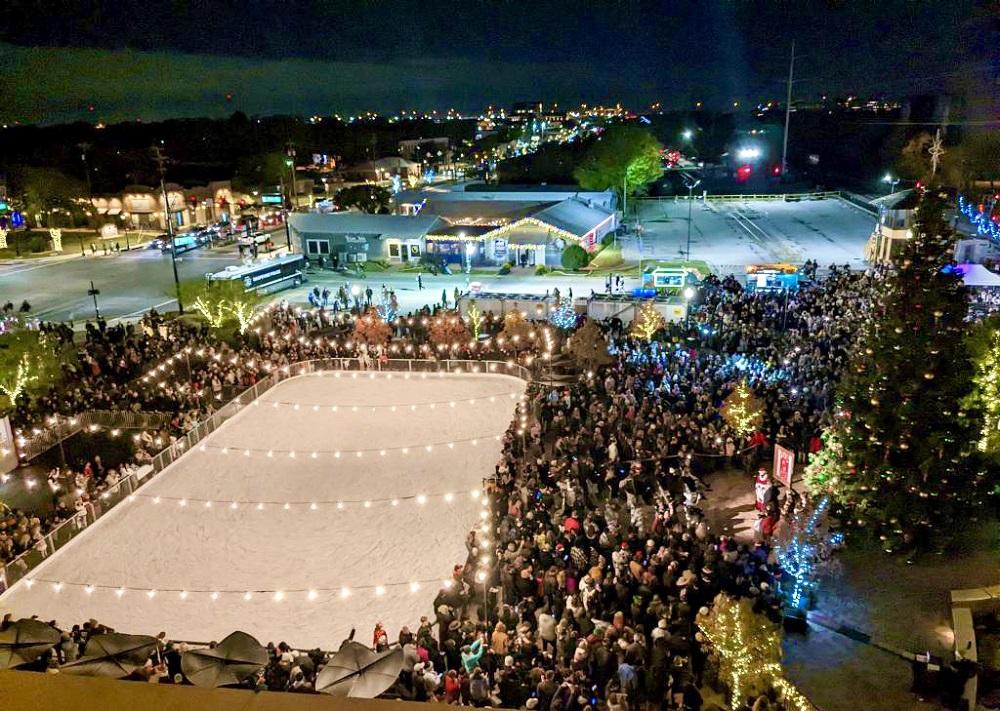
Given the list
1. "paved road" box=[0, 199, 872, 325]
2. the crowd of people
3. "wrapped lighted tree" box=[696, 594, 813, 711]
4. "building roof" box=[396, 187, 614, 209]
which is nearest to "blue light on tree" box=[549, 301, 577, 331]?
the crowd of people

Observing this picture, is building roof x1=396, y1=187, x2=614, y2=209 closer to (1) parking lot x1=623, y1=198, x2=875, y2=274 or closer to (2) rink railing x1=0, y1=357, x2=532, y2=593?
(1) parking lot x1=623, y1=198, x2=875, y2=274

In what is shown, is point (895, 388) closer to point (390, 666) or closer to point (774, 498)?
point (774, 498)

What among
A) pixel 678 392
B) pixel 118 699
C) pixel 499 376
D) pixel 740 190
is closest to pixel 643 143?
pixel 740 190

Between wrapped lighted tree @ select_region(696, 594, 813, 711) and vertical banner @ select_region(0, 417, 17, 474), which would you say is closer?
wrapped lighted tree @ select_region(696, 594, 813, 711)

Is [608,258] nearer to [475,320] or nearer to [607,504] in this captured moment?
[475,320]

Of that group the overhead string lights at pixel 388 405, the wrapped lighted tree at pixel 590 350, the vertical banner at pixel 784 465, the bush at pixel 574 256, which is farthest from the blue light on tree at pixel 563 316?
the vertical banner at pixel 784 465

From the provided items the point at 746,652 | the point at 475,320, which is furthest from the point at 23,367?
the point at 746,652
